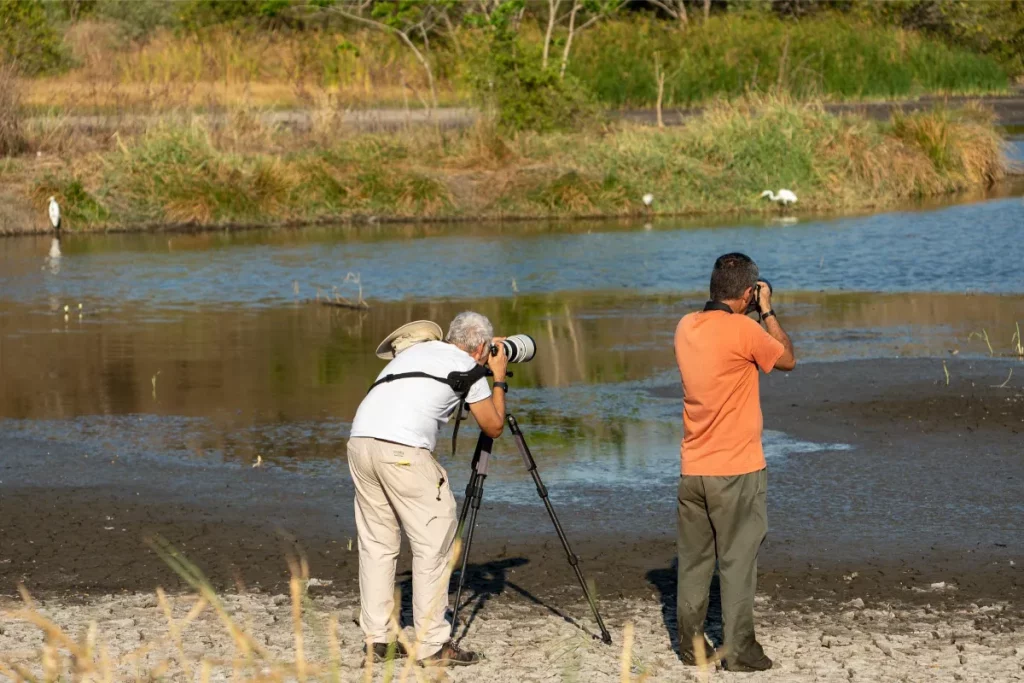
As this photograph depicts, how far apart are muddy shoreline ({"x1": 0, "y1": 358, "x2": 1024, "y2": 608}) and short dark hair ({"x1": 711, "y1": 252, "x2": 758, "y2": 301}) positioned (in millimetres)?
1694

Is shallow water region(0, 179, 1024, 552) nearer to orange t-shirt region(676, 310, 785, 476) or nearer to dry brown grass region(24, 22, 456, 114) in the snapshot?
orange t-shirt region(676, 310, 785, 476)

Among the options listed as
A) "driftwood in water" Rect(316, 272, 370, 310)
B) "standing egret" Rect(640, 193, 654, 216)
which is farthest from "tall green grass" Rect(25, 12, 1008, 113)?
"driftwood in water" Rect(316, 272, 370, 310)

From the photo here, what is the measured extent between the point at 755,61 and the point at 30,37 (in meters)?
16.7

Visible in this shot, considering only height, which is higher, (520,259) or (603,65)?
(603,65)

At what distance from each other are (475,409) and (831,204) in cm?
2157

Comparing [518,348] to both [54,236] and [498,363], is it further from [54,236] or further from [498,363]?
[54,236]

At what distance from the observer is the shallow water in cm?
1080

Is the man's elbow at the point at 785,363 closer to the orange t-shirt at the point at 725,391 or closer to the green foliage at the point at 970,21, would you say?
the orange t-shirt at the point at 725,391

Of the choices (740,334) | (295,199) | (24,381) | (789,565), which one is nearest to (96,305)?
(24,381)

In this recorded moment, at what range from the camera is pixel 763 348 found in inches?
246

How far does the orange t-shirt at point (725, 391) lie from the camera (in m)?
6.25

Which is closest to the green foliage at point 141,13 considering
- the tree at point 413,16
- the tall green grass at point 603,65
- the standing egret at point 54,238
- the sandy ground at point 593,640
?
the tall green grass at point 603,65

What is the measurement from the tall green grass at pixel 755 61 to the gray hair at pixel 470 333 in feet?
98.0

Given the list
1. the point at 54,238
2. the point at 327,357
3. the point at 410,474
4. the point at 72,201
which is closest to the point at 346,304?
the point at 327,357
